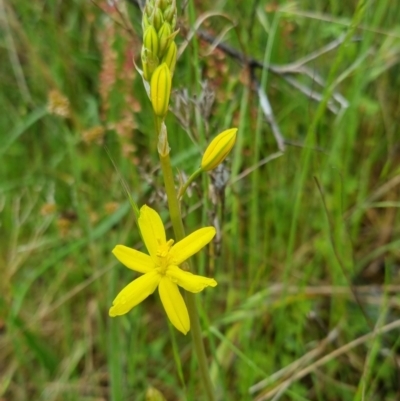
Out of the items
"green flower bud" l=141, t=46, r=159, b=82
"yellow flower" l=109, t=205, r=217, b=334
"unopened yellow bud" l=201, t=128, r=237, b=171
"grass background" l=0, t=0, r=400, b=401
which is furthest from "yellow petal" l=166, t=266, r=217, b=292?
"grass background" l=0, t=0, r=400, b=401

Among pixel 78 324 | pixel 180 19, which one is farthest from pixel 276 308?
pixel 180 19

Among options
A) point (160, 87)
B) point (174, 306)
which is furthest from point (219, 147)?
point (174, 306)

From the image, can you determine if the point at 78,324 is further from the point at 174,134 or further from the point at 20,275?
the point at 174,134

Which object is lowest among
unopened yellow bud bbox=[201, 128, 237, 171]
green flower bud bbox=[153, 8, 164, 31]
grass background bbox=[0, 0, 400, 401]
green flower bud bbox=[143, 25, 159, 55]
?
grass background bbox=[0, 0, 400, 401]

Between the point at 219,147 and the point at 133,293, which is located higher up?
the point at 219,147

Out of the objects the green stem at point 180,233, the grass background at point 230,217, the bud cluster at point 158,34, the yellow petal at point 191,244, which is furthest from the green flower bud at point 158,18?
the grass background at point 230,217

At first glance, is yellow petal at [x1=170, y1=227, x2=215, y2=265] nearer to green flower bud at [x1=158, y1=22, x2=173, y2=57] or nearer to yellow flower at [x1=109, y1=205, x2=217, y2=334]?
yellow flower at [x1=109, y1=205, x2=217, y2=334]

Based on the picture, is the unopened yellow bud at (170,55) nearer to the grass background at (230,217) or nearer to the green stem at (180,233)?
the green stem at (180,233)

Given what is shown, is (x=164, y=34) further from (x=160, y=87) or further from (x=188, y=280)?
(x=188, y=280)
